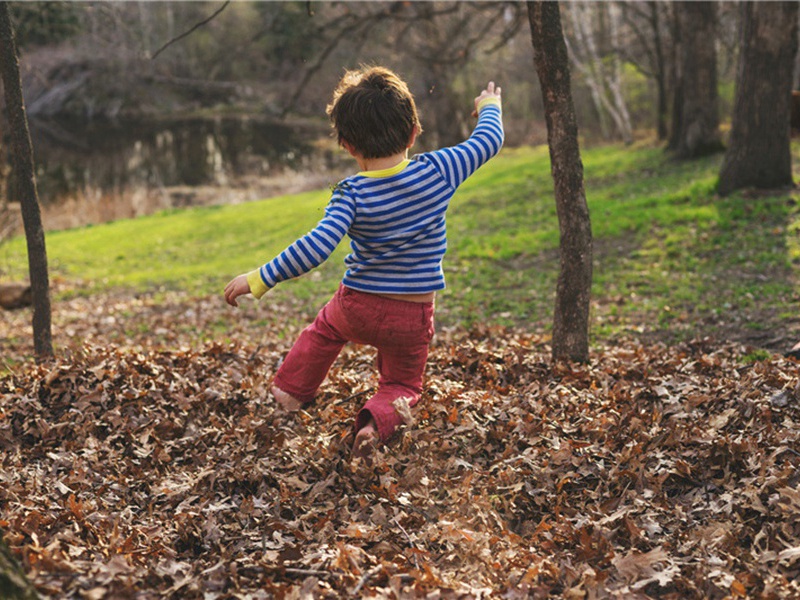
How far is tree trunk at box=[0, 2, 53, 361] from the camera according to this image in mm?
5129

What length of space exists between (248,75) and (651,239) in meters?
37.6

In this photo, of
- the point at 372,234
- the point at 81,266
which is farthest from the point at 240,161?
the point at 372,234

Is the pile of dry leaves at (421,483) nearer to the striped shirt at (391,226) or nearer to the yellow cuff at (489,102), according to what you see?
the striped shirt at (391,226)

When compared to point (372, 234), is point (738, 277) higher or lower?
lower

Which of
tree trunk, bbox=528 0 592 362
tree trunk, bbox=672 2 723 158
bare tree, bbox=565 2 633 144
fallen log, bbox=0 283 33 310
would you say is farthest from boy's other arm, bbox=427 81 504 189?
bare tree, bbox=565 2 633 144

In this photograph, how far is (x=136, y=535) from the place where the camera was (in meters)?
3.02

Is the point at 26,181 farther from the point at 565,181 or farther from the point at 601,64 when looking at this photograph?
the point at 601,64

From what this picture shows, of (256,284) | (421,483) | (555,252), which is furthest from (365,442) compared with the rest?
(555,252)

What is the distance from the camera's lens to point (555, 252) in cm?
1001

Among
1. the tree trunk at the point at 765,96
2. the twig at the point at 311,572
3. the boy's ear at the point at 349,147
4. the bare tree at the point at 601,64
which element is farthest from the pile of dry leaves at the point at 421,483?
the bare tree at the point at 601,64

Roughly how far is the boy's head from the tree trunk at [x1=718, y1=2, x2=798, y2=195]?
311 inches

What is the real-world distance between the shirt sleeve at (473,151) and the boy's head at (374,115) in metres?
0.23

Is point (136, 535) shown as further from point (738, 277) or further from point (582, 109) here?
point (582, 109)

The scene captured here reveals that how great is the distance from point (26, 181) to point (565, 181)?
148 inches
